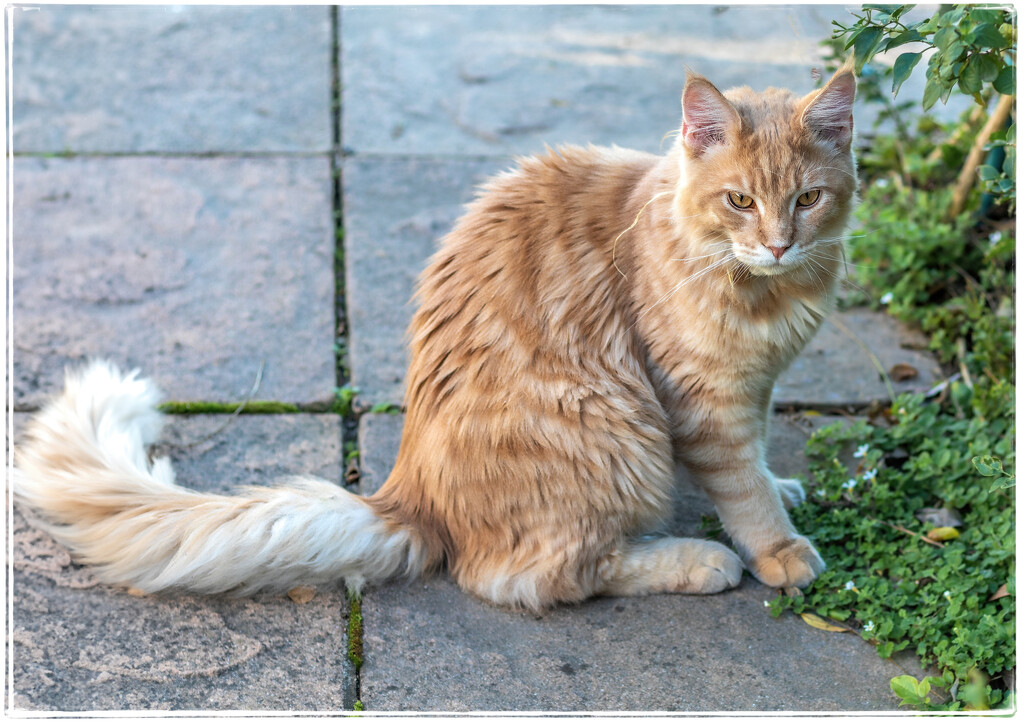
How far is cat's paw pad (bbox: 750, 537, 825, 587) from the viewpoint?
2.68 metres

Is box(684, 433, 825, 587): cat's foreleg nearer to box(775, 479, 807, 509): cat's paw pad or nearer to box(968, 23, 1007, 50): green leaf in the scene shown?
box(775, 479, 807, 509): cat's paw pad

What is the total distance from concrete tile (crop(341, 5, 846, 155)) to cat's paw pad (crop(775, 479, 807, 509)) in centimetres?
217

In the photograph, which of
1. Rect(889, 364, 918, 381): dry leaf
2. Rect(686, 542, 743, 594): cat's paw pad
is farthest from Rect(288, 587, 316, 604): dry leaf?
Rect(889, 364, 918, 381): dry leaf

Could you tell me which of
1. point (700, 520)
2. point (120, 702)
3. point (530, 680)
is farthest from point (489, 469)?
point (120, 702)

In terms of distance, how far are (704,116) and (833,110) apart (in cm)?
31

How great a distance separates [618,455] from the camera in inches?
100

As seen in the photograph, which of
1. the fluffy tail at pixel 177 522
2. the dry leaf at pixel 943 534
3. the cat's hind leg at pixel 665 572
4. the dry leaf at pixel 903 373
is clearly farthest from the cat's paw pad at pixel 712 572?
the dry leaf at pixel 903 373

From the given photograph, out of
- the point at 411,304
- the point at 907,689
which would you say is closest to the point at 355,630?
the point at 907,689

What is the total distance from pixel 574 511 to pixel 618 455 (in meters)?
0.19

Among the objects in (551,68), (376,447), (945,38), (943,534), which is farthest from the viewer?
(551,68)

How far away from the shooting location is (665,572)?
2.67 m

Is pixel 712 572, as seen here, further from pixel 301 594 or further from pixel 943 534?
pixel 301 594

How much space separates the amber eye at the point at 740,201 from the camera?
92.3 inches

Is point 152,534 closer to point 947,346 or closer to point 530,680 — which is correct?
point 530,680
